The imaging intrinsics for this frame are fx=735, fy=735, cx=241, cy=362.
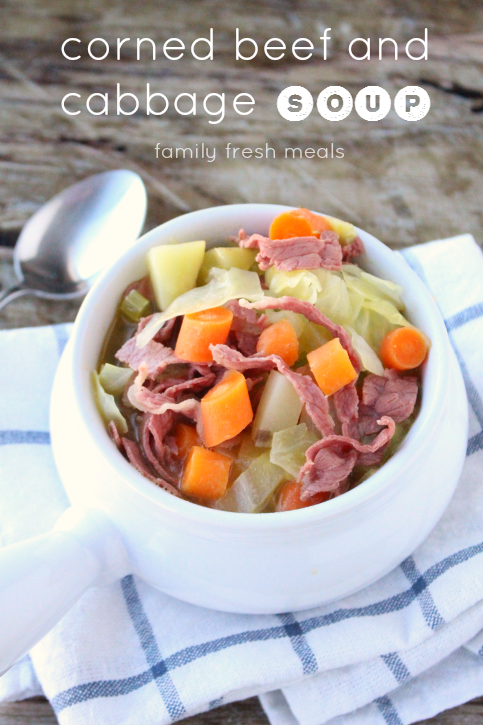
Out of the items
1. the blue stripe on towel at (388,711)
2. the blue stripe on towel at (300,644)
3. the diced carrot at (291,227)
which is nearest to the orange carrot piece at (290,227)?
the diced carrot at (291,227)

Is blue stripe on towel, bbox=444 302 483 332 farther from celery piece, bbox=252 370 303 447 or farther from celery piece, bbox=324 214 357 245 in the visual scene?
celery piece, bbox=252 370 303 447

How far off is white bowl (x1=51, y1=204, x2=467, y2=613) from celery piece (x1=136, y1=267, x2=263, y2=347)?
0.13 meters

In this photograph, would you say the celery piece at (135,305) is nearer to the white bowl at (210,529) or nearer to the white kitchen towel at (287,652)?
the white bowl at (210,529)

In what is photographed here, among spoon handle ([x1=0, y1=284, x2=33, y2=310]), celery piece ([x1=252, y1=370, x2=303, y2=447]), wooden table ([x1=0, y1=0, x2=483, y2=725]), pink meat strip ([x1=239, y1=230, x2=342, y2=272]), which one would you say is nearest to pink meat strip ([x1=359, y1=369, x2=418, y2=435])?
celery piece ([x1=252, y1=370, x2=303, y2=447])

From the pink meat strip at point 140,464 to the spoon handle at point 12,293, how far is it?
2.84ft

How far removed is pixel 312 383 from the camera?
4.25ft

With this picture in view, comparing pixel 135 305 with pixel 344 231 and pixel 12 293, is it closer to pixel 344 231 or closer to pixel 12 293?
pixel 344 231

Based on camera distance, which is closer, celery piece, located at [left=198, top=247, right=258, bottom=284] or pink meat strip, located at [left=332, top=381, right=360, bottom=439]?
pink meat strip, located at [left=332, top=381, right=360, bottom=439]

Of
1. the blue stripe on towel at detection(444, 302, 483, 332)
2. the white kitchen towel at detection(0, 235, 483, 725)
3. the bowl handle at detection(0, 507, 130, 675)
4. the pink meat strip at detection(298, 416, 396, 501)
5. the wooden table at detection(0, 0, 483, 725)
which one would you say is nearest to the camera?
the bowl handle at detection(0, 507, 130, 675)

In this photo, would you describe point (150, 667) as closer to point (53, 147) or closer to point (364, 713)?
point (364, 713)

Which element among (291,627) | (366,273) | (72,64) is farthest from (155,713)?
(72,64)

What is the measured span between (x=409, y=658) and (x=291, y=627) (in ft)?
0.76

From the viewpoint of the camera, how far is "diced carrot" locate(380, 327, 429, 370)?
140 cm

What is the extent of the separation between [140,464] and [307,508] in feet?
1.02
